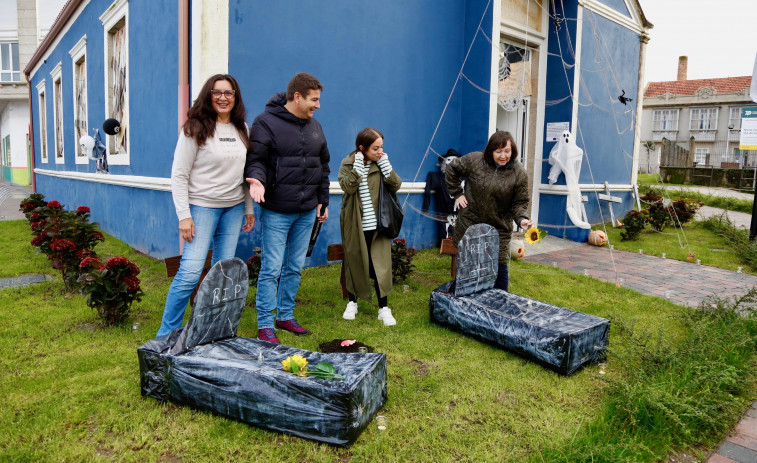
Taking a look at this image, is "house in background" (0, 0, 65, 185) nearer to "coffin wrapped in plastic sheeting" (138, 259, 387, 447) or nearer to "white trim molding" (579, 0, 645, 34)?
"white trim molding" (579, 0, 645, 34)

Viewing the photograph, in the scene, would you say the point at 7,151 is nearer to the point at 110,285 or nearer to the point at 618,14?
the point at 110,285

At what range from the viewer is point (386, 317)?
446 centimetres

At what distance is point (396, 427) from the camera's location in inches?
110

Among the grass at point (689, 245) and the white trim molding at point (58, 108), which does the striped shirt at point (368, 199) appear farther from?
the white trim molding at point (58, 108)

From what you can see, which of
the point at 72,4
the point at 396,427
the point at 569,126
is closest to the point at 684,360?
the point at 396,427

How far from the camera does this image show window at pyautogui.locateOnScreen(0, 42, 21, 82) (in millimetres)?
25891

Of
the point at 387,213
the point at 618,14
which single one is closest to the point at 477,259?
the point at 387,213

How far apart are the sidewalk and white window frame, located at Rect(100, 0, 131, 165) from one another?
6.47 meters

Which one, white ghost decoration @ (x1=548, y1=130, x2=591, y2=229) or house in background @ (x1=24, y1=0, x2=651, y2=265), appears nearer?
house in background @ (x1=24, y1=0, x2=651, y2=265)

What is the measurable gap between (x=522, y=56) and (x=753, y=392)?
23.3 feet

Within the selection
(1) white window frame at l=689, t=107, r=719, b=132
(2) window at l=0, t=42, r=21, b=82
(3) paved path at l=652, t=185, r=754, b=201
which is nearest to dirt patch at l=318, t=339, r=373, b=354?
(3) paved path at l=652, t=185, r=754, b=201

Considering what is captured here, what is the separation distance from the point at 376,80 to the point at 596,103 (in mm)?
5342

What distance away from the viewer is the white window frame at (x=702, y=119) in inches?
1587

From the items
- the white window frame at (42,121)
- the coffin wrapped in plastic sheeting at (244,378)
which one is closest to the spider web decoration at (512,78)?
the coffin wrapped in plastic sheeting at (244,378)
